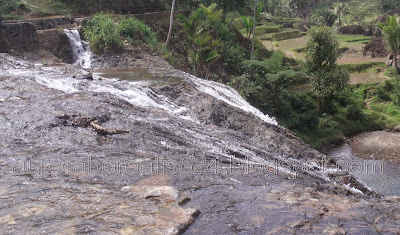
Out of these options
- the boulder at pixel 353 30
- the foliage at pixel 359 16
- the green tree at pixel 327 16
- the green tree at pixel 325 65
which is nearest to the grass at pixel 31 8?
the green tree at pixel 325 65

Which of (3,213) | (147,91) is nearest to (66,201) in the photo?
(3,213)

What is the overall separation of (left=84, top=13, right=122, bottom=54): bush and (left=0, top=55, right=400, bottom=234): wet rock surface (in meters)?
6.59

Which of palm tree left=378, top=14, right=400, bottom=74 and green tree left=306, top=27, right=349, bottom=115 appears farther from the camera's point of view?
palm tree left=378, top=14, right=400, bottom=74

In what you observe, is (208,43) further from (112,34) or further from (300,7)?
(300,7)

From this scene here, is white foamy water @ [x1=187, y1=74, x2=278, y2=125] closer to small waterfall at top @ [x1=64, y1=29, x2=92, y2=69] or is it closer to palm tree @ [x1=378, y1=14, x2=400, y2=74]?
small waterfall at top @ [x1=64, y1=29, x2=92, y2=69]

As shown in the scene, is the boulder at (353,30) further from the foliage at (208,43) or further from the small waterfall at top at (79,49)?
the small waterfall at top at (79,49)

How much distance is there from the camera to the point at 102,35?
51.4 ft

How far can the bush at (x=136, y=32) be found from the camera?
683 inches

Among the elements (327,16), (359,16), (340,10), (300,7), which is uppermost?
(300,7)

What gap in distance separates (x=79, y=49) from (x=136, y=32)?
3.24 metres

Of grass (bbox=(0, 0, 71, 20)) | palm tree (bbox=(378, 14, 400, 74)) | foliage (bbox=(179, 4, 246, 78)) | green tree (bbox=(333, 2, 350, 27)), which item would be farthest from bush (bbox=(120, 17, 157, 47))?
green tree (bbox=(333, 2, 350, 27))

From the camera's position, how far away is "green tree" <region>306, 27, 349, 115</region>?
1714cm

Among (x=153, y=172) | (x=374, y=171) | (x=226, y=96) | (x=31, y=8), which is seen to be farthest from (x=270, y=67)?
(x=153, y=172)

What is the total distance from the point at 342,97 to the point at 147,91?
1335cm
